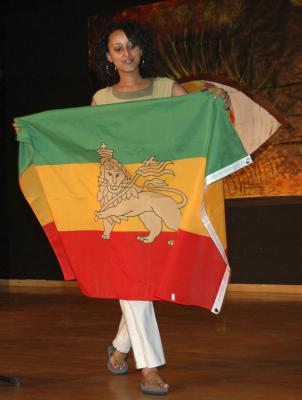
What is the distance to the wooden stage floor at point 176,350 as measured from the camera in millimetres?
2619

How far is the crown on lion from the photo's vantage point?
8.93ft

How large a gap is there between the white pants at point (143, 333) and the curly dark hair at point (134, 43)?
86 centimetres

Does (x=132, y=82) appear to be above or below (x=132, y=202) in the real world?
above

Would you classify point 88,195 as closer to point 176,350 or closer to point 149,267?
point 149,267

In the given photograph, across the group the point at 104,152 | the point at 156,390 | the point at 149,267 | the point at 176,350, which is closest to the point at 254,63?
the point at 176,350

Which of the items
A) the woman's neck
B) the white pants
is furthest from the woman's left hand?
the white pants

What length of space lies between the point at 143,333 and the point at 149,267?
219 mm

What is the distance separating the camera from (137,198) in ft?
8.68

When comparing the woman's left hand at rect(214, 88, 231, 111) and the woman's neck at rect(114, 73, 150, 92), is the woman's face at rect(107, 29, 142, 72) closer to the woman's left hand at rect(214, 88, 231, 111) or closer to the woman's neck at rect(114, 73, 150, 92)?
the woman's neck at rect(114, 73, 150, 92)

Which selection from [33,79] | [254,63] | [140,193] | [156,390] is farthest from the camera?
[33,79]

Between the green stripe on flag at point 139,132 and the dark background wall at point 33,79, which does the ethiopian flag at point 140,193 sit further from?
the dark background wall at point 33,79

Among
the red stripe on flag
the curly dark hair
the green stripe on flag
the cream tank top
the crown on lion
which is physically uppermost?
the curly dark hair

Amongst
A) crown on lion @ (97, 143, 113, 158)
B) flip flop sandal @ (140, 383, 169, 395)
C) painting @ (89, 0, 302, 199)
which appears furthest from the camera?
painting @ (89, 0, 302, 199)

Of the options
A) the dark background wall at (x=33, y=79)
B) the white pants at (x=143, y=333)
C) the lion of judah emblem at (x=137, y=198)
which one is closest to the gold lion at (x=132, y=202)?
the lion of judah emblem at (x=137, y=198)
